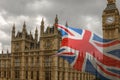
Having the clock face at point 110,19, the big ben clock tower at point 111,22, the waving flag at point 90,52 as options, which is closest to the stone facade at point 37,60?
the big ben clock tower at point 111,22

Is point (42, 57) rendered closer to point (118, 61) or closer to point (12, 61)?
point (12, 61)

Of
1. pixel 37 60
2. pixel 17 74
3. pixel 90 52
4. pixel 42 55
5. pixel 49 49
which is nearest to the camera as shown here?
pixel 90 52

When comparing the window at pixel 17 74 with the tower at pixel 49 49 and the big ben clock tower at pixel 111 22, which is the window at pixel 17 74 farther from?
the big ben clock tower at pixel 111 22

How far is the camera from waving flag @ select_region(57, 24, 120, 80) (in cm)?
2083

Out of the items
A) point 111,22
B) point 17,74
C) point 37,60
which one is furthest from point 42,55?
point 111,22

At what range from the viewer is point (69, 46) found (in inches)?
821

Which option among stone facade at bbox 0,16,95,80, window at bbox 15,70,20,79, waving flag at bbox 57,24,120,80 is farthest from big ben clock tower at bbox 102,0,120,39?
waving flag at bbox 57,24,120,80

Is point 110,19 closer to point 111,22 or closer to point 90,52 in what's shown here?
point 111,22

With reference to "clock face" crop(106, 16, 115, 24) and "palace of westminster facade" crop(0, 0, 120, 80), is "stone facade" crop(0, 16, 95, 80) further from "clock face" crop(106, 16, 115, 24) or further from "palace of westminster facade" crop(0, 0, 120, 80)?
"clock face" crop(106, 16, 115, 24)

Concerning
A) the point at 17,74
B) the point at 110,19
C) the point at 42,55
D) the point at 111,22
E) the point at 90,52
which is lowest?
the point at 17,74

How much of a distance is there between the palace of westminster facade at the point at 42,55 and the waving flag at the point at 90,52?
50082mm

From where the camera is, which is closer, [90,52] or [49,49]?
[90,52]

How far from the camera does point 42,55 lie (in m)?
75.9

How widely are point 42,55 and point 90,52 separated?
55.5 metres
